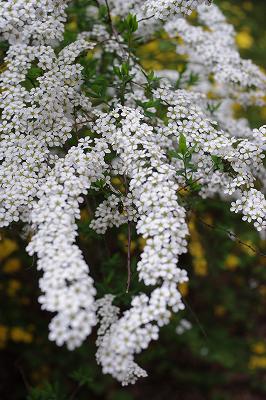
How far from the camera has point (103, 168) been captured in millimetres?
2723

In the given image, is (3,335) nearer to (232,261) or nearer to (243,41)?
(232,261)

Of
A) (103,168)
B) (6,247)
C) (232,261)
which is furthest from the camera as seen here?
(232,261)

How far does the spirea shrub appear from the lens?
2062mm

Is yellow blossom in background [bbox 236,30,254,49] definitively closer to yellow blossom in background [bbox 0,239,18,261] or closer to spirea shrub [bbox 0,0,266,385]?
spirea shrub [bbox 0,0,266,385]

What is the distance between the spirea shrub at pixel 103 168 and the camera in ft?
6.77

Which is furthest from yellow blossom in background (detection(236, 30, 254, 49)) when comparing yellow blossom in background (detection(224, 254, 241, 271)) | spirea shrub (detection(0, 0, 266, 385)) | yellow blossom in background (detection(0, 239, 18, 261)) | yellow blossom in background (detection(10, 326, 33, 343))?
yellow blossom in background (detection(10, 326, 33, 343))

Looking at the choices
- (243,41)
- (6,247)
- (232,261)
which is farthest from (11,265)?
(243,41)

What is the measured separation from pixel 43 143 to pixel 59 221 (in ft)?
2.12

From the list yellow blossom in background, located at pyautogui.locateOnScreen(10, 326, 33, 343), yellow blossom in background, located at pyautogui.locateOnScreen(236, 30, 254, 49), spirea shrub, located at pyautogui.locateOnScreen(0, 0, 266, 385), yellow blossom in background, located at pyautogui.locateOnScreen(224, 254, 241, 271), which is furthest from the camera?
yellow blossom in background, located at pyautogui.locateOnScreen(236, 30, 254, 49)

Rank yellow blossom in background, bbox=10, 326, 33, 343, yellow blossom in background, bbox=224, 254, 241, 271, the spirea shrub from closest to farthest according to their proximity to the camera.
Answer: the spirea shrub → yellow blossom in background, bbox=10, 326, 33, 343 → yellow blossom in background, bbox=224, 254, 241, 271

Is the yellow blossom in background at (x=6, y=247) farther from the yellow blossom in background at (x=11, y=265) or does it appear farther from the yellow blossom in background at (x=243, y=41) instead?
the yellow blossom in background at (x=243, y=41)

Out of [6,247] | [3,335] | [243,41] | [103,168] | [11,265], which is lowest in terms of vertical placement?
[3,335]

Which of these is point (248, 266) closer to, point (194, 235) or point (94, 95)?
point (194, 235)

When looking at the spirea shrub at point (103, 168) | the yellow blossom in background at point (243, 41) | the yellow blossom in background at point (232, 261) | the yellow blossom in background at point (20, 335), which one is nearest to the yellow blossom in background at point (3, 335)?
the yellow blossom in background at point (20, 335)
